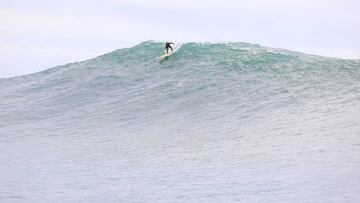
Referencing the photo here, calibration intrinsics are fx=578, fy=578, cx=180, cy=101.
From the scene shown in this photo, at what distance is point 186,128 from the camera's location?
1555cm

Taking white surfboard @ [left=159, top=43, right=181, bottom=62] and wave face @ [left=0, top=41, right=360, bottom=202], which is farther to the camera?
white surfboard @ [left=159, top=43, right=181, bottom=62]

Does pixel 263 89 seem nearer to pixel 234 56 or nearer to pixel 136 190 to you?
pixel 234 56

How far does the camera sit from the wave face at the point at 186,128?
31.1 ft

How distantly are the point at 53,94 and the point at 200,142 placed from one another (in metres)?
10.1

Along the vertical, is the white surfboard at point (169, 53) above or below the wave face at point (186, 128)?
above

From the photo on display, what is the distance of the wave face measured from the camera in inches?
373

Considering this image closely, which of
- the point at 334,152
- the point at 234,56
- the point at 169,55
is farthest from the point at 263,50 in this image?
the point at 334,152

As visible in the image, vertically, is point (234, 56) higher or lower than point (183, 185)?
higher

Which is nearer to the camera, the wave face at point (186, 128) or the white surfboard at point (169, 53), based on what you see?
the wave face at point (186, 128)

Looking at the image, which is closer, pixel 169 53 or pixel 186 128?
pixel 186 128

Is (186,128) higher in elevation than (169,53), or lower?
lower

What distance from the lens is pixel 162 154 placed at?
41.9 ft

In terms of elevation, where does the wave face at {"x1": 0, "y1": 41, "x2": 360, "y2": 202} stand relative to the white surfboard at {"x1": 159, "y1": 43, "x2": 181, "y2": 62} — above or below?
below

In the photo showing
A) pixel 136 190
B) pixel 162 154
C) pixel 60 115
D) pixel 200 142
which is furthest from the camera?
pixel 60 115
